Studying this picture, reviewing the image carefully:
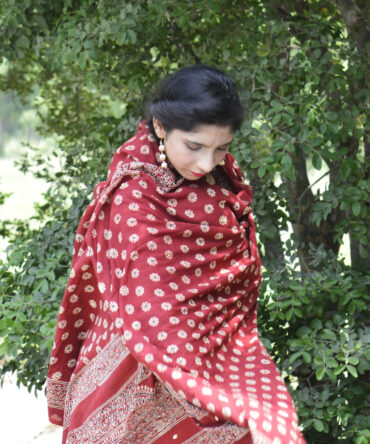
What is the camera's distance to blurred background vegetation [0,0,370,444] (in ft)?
9.10

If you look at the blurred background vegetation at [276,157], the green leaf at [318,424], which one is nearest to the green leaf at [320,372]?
the blurred background vegetation at [276,157]

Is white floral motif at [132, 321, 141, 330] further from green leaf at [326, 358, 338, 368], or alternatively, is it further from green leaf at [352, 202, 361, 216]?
green leaf at [352, 202, 361, 216]

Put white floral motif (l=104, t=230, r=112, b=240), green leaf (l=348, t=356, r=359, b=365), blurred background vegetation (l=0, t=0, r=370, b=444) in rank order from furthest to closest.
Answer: blurred background vegetation (l=0, t=0, r=370, b=444) < green leaf (l=348, t=356, r=359, b=365) < white floral motif (l=104, t=230, r=112, b=240)

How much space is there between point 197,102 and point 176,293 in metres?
0.47

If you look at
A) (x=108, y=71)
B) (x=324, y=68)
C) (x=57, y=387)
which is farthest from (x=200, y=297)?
(x=108, y=71)

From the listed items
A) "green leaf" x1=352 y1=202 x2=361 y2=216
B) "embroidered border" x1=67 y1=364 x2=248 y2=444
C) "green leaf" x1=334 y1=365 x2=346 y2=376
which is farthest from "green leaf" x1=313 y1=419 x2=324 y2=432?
"embroidered border" x1=67 y1=364 x2=248 y2=444

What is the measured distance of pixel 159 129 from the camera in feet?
6.32

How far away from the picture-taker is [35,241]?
10.7ft

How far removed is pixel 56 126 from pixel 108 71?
87cm

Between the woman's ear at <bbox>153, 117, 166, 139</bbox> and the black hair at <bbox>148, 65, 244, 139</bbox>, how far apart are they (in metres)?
0.02

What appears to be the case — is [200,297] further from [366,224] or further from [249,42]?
[249,42]

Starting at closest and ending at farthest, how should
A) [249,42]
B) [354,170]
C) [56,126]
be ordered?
[354,170] < [249,42] < [56,126]

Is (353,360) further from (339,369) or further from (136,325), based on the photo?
(136,325)

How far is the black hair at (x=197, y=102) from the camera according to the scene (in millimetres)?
1801
